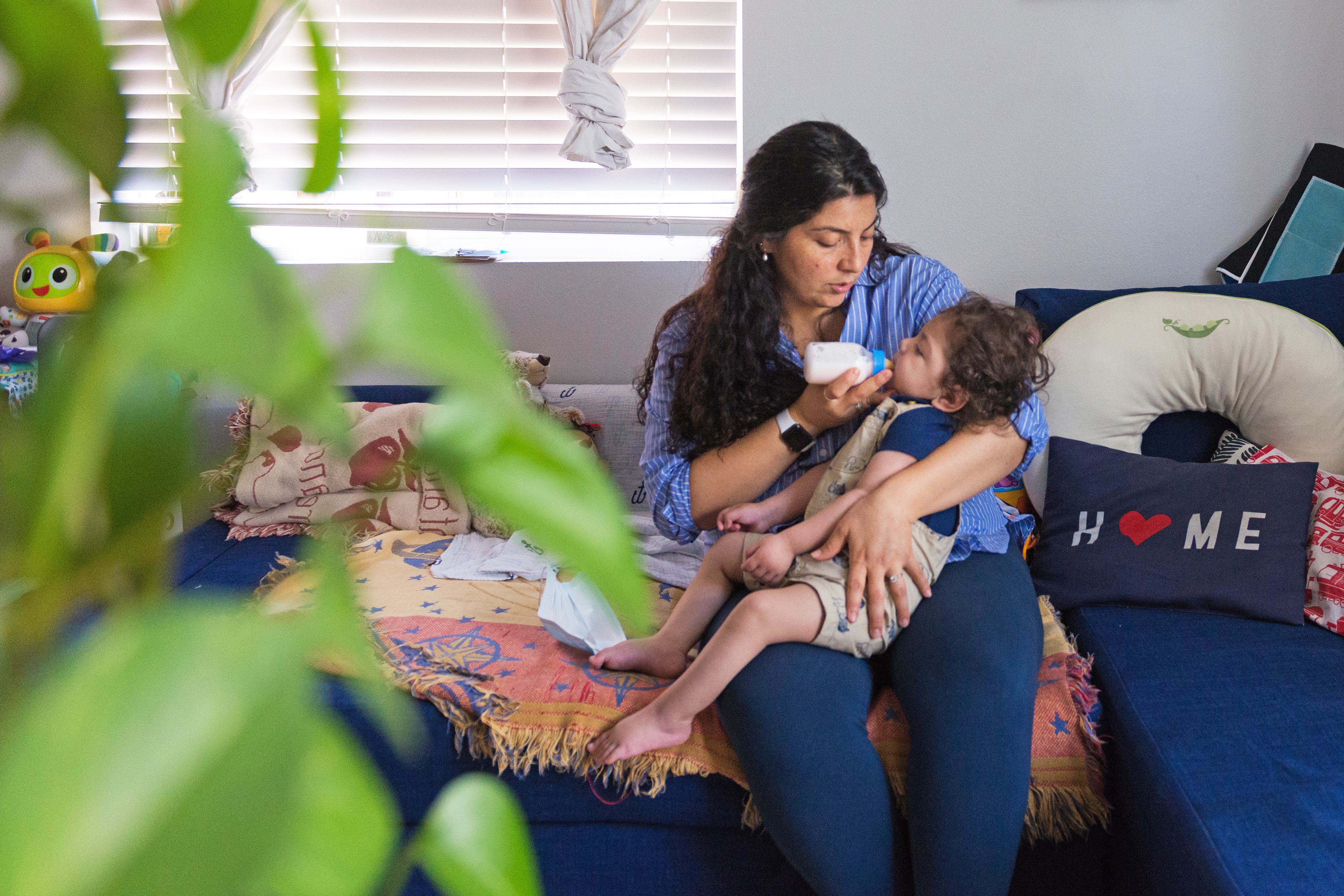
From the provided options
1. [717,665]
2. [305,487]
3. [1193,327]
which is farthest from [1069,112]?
[305,487]

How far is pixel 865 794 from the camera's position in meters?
1.09

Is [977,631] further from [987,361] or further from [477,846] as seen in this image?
[477,846]

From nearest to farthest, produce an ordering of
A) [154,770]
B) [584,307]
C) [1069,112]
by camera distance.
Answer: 1. [154,770]
2. [1069,112]
3. [584,307]

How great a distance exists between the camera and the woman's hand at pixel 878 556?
4.00ft

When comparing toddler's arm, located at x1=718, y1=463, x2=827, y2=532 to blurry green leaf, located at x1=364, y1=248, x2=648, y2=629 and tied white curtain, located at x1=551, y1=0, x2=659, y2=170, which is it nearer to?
tied white curtain, located at x1=551, y1=0, x2=659, y2=170

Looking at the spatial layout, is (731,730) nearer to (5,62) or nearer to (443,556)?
(443,556)

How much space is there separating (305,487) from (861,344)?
131 centimetres

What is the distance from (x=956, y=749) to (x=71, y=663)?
3.61 ft

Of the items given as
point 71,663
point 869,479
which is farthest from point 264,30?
point 869,479

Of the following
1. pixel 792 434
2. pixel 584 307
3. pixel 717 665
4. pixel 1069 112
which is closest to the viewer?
pixel 717 665

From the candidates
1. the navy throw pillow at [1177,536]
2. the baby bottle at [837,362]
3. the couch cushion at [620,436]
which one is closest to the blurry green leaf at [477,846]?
the baby bottle at [837,362]

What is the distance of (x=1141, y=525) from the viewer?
149 centimetres

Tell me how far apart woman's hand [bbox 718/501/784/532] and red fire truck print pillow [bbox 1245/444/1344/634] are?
859 millimetres

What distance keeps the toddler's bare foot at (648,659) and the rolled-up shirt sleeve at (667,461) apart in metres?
0.21
